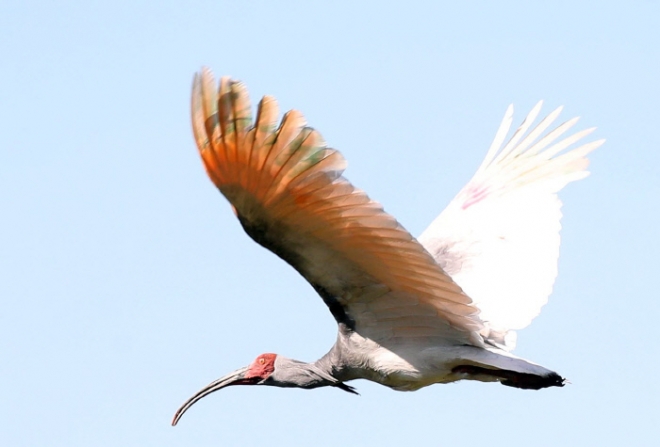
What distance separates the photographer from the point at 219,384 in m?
12.1

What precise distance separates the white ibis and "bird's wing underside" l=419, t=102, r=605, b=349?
1 centimetres

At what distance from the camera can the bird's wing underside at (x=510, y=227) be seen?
38.3 feet

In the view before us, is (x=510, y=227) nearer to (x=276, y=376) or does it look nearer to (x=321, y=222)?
(x=276, y=376)

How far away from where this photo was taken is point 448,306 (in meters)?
10.3

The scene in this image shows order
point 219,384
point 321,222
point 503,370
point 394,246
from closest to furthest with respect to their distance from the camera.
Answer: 1. point 321,222
2. point 394,246
3. point 503,370
4. point 219,384

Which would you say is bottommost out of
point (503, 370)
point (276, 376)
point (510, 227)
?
point (503, 370)

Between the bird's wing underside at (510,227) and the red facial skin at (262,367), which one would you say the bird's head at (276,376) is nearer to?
the red facial skin at (262,367)

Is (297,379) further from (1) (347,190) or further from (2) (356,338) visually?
(1) (347,190)

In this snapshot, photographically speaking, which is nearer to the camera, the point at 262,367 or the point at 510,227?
the point at 262,367

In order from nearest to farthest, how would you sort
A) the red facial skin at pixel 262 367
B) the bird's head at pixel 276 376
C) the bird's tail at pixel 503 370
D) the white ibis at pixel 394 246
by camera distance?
the white ibis at pixel 394 246
the bird's tail at pixel 503 370
the bird's head at pixel 276 376
the red facial skin at pixel 262 367

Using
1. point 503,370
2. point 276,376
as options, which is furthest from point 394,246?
point 276,376

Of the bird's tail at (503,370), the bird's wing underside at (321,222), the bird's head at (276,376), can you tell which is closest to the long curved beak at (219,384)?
the bird's head at (276,376)

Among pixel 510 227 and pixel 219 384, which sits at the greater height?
pixel 510 227

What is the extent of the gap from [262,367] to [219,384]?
1.88 ft
